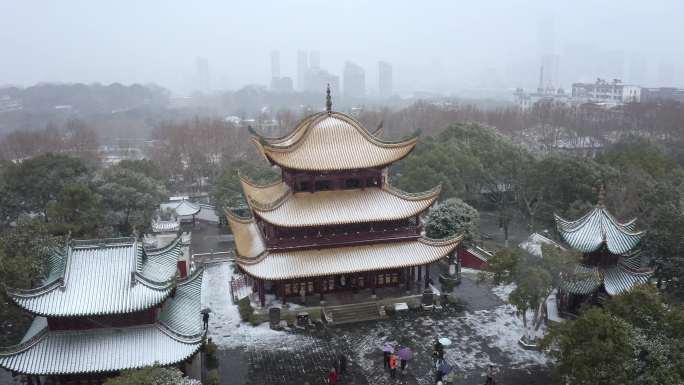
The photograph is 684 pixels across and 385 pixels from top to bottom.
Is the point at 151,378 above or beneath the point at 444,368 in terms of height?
above

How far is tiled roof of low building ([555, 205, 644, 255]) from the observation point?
20.2 m

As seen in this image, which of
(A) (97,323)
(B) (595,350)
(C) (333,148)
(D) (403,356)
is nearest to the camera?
(B) (595,350)

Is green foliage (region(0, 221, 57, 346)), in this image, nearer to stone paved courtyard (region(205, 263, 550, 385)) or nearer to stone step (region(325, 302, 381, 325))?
stone paved courtyard (region(205, 263, 550, 385))

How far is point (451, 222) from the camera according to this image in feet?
89.2

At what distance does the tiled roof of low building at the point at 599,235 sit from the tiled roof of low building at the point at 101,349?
15102mm

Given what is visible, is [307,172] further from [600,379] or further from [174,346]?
[600,379]

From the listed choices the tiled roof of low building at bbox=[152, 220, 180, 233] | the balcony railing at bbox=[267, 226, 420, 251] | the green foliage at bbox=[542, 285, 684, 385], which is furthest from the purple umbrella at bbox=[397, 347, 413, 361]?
the tiled roof of low building at bbox=[152, 220, 180, 233]

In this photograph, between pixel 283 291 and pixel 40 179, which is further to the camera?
pixel 40 179

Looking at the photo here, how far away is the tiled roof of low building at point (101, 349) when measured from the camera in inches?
555

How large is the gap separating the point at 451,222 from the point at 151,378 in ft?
59.8

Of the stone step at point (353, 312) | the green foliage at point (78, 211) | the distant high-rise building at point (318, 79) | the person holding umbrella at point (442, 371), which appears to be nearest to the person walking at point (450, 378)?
the person holding umbrella at point (442, 371)

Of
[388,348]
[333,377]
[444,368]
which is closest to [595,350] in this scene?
[444,368]

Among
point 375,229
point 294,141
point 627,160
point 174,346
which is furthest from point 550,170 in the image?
point 174,346

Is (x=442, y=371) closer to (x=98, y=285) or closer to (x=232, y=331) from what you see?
(x=232, y=331)
